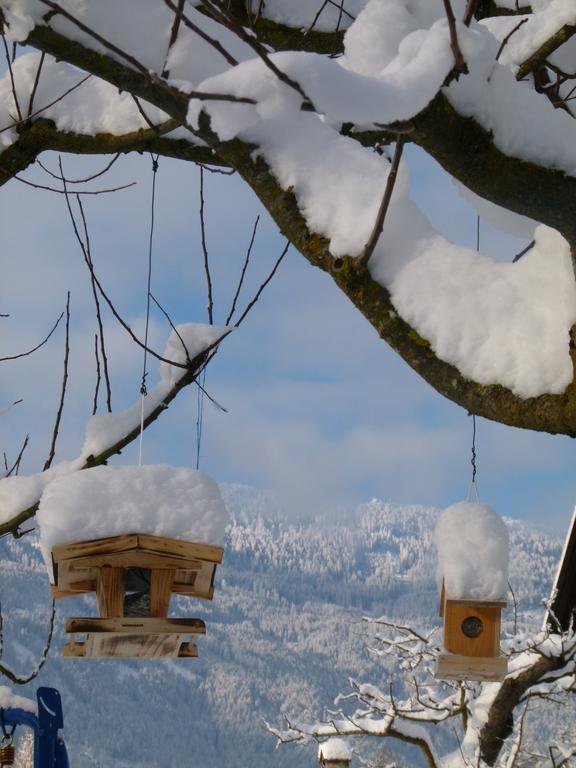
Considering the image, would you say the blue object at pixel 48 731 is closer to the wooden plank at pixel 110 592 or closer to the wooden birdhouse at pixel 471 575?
the wooden plank at pixel 110 592

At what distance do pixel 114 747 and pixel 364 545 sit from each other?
3101 centimetres

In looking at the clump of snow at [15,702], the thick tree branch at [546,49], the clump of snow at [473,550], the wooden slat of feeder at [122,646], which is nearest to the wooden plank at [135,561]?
the wooden slat of feeder at [122,646]

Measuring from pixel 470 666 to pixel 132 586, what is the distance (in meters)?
1.32

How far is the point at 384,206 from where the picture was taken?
4.21 feet

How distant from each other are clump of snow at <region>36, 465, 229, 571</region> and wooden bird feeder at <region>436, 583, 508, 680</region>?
3.41 feet

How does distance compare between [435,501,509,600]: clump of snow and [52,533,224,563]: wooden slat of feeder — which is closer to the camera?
[52,533,224,563]: wooden slat of feeder

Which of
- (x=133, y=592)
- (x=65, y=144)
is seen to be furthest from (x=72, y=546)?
(x=65, y=144)

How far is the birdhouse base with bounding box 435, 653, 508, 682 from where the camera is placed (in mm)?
3240

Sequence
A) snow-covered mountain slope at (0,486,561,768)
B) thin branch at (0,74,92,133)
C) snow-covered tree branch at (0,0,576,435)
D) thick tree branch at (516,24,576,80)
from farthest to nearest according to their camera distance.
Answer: snow-covered mountain slope at (0,486,561,768), thin branch at (0,74,92,133), thick tree branch at (516,24,576,80), snow-covered tree branch at (0,0,576,435)

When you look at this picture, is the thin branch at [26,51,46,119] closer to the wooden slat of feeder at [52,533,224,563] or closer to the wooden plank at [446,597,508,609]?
the wooden slat of feeder at [52,533,224,563]

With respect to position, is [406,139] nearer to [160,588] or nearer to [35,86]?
[35,86]

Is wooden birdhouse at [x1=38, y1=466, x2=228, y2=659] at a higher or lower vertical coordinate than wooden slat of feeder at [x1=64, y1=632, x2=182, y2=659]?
higher

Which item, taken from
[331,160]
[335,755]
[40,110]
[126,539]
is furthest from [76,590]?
[335,755]

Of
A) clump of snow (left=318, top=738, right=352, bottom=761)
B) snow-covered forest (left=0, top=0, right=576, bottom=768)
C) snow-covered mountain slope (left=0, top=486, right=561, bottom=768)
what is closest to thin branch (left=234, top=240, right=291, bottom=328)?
snow-covered forest (left=0, top=0, right=576, bottom=768)
